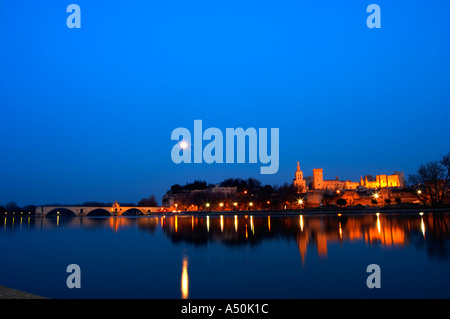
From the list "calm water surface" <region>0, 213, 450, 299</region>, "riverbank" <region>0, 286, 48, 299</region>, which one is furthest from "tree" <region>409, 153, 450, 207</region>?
"riverbank" <region>0, 286, 48, 299</region>

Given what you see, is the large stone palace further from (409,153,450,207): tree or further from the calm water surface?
the calm water surface

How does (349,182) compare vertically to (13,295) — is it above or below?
above

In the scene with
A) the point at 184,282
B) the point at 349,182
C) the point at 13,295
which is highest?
the point at 349,182

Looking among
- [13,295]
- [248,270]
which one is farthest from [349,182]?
[13,295]

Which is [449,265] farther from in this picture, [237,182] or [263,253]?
[237,182]

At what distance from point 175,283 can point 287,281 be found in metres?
3.32

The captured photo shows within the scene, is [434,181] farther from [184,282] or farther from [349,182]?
[349,182]

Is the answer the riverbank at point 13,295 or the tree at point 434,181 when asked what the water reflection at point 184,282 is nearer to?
the riverbank at point 13,295

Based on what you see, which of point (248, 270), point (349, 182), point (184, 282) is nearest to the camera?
point (184, 282)

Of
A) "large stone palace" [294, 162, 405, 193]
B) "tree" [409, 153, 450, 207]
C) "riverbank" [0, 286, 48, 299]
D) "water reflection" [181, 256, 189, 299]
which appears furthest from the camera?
"large stone palace" [294, 162, 405, 193]

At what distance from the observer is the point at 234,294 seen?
9.84 metres

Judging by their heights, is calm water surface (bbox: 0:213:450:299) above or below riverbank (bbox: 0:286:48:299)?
below
